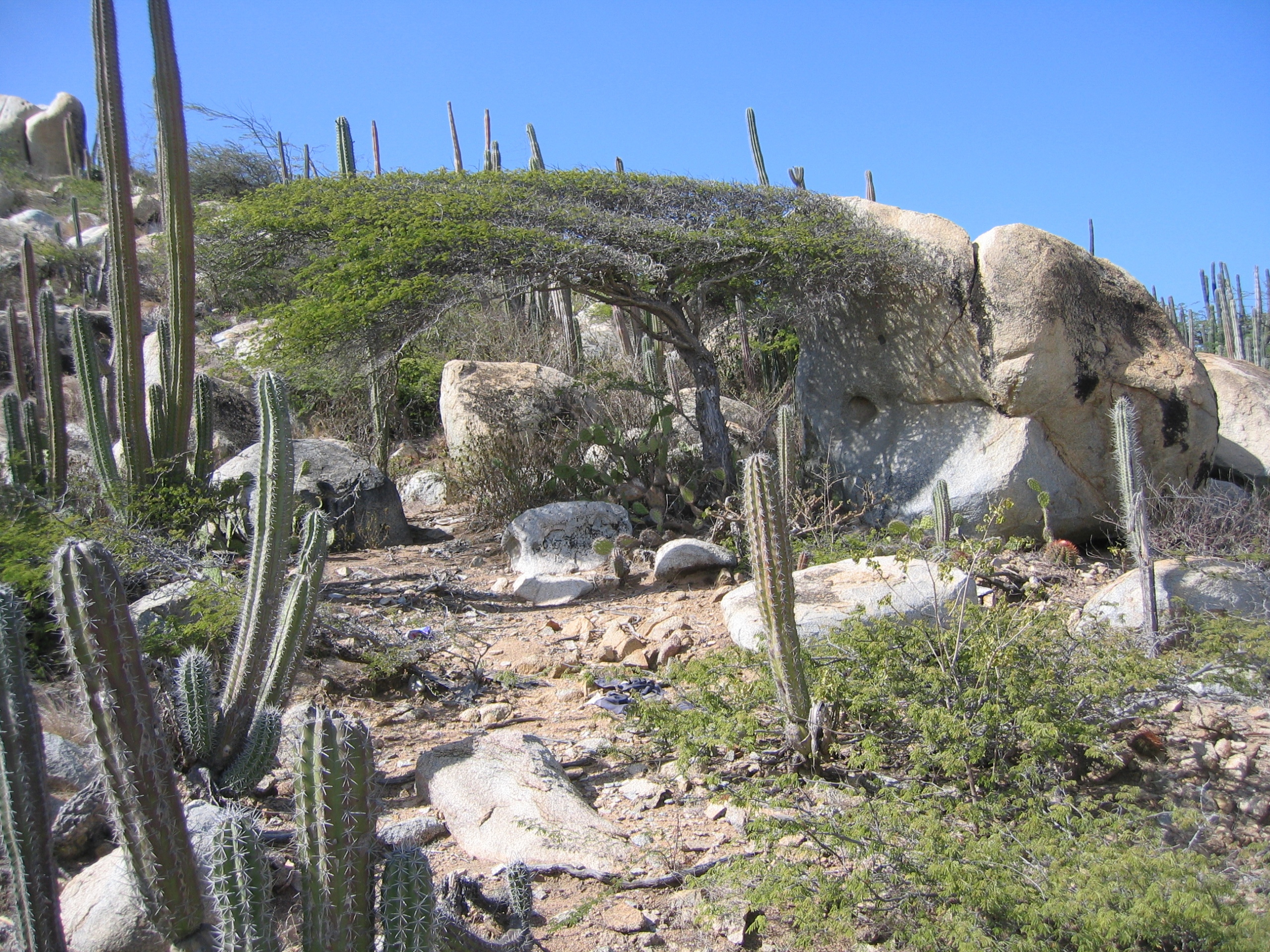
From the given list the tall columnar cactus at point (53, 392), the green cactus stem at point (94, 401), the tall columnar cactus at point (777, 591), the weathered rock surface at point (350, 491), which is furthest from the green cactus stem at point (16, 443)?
the tall columnar cactus at point (777, 591)

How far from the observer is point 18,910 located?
1855 mm

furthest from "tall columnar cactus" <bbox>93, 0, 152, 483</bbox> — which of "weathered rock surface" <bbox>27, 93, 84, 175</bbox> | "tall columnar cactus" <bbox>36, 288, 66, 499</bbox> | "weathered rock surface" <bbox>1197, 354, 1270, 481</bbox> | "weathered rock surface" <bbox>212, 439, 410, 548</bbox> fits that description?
"weathered rock surface" <bbox>27, 93, 84, 175</bbox>

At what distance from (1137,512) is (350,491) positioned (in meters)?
5.78

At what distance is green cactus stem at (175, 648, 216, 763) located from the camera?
3014 mm

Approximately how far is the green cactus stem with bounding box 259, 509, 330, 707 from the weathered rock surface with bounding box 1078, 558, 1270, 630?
139 inches

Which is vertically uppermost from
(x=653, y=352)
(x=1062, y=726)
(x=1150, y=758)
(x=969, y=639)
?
(x=653, y=352)

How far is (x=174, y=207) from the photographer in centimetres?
583

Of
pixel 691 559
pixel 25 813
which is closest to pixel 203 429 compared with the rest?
pixel 691 559

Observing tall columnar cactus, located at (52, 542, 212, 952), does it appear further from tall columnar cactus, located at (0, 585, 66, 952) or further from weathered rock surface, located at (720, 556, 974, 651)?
weathered rock surface, located at (720, 556, 974, 651)

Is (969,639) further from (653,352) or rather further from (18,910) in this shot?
Answer: (653,352)

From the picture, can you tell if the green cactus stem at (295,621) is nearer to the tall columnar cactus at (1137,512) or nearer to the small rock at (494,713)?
the small rock at (494,713)

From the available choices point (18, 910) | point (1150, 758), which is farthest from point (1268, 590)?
point (18, 910)

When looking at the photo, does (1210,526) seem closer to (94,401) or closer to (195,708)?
(195,708)

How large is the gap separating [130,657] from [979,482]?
606 cm
